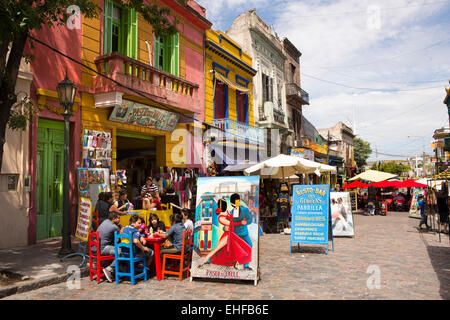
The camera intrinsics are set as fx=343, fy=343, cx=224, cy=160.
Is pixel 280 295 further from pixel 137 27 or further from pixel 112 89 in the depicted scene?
pixel 137 27

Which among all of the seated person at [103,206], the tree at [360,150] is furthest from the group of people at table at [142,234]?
the tree at [360,150]

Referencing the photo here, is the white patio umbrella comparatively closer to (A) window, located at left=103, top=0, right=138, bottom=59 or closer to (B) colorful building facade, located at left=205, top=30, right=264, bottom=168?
(B) colorful building facade, located at left=205, top=30, right=264, bottom=168

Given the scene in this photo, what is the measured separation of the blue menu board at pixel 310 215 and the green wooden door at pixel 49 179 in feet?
20.7

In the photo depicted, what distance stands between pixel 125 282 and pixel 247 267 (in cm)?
213

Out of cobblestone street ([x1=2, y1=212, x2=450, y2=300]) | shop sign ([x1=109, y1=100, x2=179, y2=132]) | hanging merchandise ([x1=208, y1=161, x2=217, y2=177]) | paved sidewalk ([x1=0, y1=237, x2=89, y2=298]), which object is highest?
shop sign ([x1=109, y1=100, x2=179, y2=132])

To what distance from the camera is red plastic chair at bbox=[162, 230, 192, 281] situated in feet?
19.9

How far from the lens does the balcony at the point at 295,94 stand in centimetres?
2597

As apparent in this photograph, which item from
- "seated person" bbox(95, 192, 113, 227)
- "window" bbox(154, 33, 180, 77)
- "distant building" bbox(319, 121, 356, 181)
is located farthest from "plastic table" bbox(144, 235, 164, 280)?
"distant building" bbox(319, 121, 356, 181)

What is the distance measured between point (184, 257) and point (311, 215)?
12.5ft

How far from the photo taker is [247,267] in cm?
571

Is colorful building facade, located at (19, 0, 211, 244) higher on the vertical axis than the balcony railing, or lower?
lower

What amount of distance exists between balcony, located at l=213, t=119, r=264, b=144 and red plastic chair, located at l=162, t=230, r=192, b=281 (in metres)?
9.70

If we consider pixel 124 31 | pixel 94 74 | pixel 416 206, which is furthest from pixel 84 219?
pixel 416 206

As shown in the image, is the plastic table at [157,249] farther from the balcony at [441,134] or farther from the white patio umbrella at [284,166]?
the balcony at [441,134]
